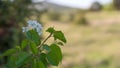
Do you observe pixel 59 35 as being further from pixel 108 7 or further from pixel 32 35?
pixel 108 7

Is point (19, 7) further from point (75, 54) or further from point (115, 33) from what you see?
point (115, 33)

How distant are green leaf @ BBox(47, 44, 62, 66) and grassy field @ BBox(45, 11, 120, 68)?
737cm

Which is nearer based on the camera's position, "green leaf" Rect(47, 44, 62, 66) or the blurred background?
"green leaf" Rect(47, 44, 62, 66)

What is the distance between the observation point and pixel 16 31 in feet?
18.3

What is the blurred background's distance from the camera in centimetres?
536

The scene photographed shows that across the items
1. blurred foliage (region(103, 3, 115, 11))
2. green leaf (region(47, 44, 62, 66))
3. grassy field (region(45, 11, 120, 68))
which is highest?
green leaf (region(47, 44, 62, 66))

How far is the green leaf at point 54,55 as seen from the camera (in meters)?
1.46

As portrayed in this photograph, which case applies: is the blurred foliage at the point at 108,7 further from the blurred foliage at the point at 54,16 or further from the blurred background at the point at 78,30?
the blurred foliage at the point at 54,16

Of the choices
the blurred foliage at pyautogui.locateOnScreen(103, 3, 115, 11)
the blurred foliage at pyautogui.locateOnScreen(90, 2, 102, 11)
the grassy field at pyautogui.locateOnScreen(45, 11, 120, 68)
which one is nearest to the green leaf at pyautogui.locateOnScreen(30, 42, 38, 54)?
the grassy field at pyautogui.locateOnScreen(45, 11, 120, 68)

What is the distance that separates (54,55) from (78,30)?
53.3 feet

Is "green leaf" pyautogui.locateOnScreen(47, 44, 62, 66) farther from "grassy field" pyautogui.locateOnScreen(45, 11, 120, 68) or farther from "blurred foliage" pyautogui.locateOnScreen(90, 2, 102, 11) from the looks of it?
"blurred foliage" pyautogui.locateOnScreen(90, 2, 102, 11)

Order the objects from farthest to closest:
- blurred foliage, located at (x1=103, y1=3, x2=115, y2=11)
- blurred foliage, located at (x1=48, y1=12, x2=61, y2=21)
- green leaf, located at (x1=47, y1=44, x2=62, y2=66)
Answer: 1. blurred foliage, located at (x1=103, y1=3, x2=115, y2=11)
2. blurred foliage, located at (x1=48, y1=12, x2=61, y2=21)
3. green leaf, located at (x1=47, y1=44, x2=62, y2=66)

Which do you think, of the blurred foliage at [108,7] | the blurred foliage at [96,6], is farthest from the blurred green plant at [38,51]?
the blurred foliage at [96,6]

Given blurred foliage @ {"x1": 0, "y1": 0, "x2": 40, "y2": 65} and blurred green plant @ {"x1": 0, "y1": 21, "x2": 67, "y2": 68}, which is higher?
blurred green plant @ {"x1": 0, "y1": 21, "x2": 67, "y2": 68}
